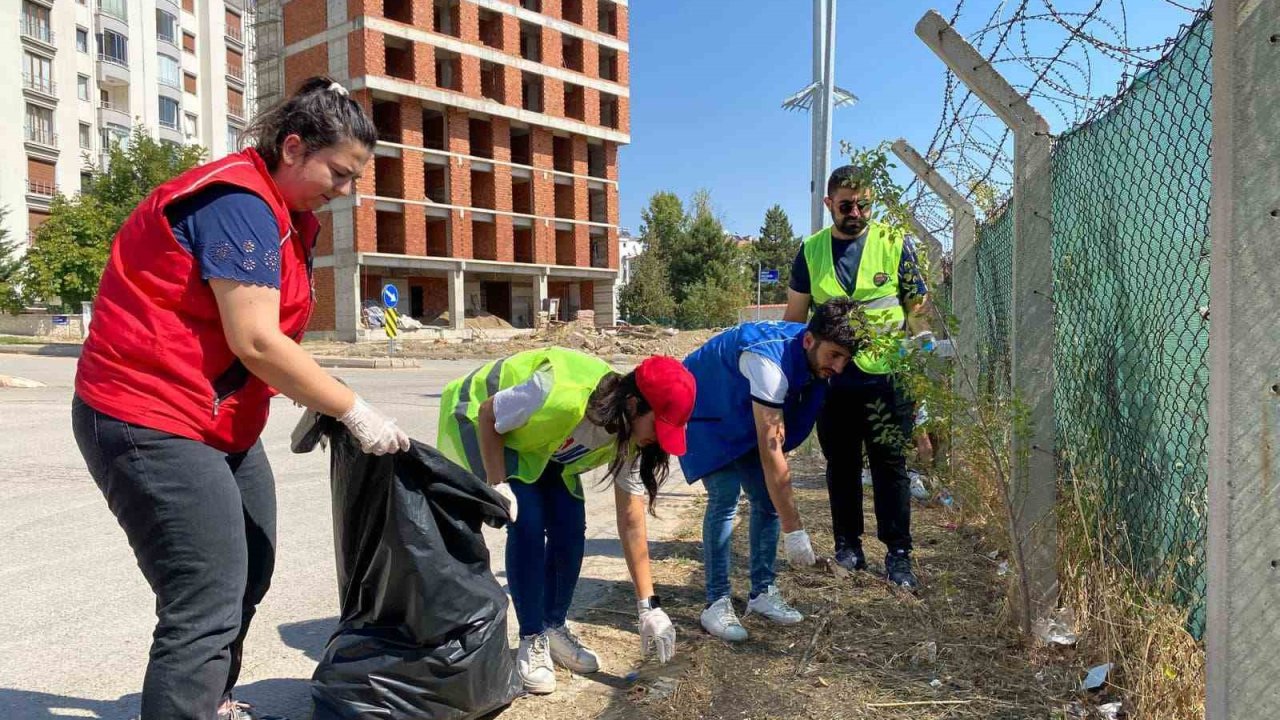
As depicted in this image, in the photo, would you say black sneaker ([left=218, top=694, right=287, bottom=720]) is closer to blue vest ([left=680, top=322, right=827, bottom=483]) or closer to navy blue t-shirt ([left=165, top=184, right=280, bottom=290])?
navy blue t-shirt ([left=165, top=184, right=280, bottom=290])

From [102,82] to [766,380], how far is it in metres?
51.5

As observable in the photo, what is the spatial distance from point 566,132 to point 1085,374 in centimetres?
3666

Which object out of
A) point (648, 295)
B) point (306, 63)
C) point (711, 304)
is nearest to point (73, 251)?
point (306, 63)

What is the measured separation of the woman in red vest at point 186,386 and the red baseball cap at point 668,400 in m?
0.97

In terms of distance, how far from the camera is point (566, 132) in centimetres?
3834

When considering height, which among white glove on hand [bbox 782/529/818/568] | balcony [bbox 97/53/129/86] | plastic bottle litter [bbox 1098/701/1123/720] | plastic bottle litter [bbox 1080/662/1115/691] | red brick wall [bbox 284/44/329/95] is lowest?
plastic bottle litter [bbox 1098/701/1123/720]

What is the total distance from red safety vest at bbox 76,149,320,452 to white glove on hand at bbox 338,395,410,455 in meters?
0.29

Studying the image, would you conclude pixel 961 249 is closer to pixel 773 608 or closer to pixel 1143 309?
pixel 1143 309

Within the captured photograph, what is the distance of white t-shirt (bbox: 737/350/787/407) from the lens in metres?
3.25

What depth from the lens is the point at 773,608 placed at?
11.3 ft

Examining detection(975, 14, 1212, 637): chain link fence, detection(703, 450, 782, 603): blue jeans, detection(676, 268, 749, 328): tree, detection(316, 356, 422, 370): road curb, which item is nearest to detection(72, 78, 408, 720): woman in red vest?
detection(703, 450, 782, 603): blue jeans

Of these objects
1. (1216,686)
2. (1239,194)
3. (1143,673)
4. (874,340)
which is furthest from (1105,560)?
(1239,194)

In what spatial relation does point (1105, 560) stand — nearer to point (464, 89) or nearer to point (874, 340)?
point (874, 340)

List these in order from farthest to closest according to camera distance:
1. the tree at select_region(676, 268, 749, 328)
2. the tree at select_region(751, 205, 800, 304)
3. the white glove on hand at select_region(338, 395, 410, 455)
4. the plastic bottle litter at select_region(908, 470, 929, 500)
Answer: the tree at select_region(751, 205, 800, 304)
the tree at select_region(676, 268, 749, 328)
the plastic bottle litter at select_region(908, 470, 929, 500)
the white glove on hand at select_region(338, 395, 410, 455)
